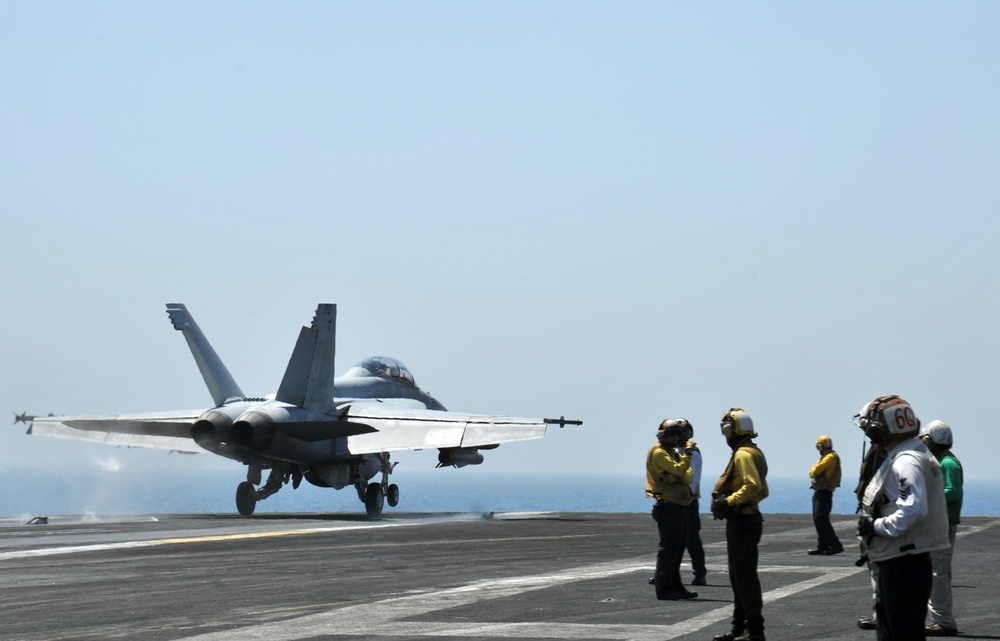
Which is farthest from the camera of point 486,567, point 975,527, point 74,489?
point 74,489

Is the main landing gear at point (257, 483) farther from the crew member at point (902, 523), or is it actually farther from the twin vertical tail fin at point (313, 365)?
the crew member at point (902, 523)

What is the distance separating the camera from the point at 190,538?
26.6 m

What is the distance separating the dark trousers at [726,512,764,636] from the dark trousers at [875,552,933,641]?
2941mm

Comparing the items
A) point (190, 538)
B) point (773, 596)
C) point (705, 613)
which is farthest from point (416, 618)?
point (190, 538)

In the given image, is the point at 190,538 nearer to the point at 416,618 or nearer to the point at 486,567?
the point at 486,567

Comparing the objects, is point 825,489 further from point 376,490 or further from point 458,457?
point 376,490

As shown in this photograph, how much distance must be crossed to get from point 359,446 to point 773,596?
2302 cm

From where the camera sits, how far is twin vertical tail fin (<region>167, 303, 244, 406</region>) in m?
37.9

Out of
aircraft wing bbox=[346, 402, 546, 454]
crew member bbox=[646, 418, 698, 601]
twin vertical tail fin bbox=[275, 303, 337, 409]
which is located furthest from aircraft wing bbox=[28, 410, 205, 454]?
crew member bbox=[646, 418, 698, 601]

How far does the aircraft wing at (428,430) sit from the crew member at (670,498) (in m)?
19.9

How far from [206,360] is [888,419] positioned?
3217 cm

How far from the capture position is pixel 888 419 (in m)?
8.27

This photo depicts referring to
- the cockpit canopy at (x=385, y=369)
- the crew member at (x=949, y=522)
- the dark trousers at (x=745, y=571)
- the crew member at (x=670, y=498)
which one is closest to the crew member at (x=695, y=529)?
the crew member at (x=670, y=498)

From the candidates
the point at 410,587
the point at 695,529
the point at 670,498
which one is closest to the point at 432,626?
the point at 670,498
